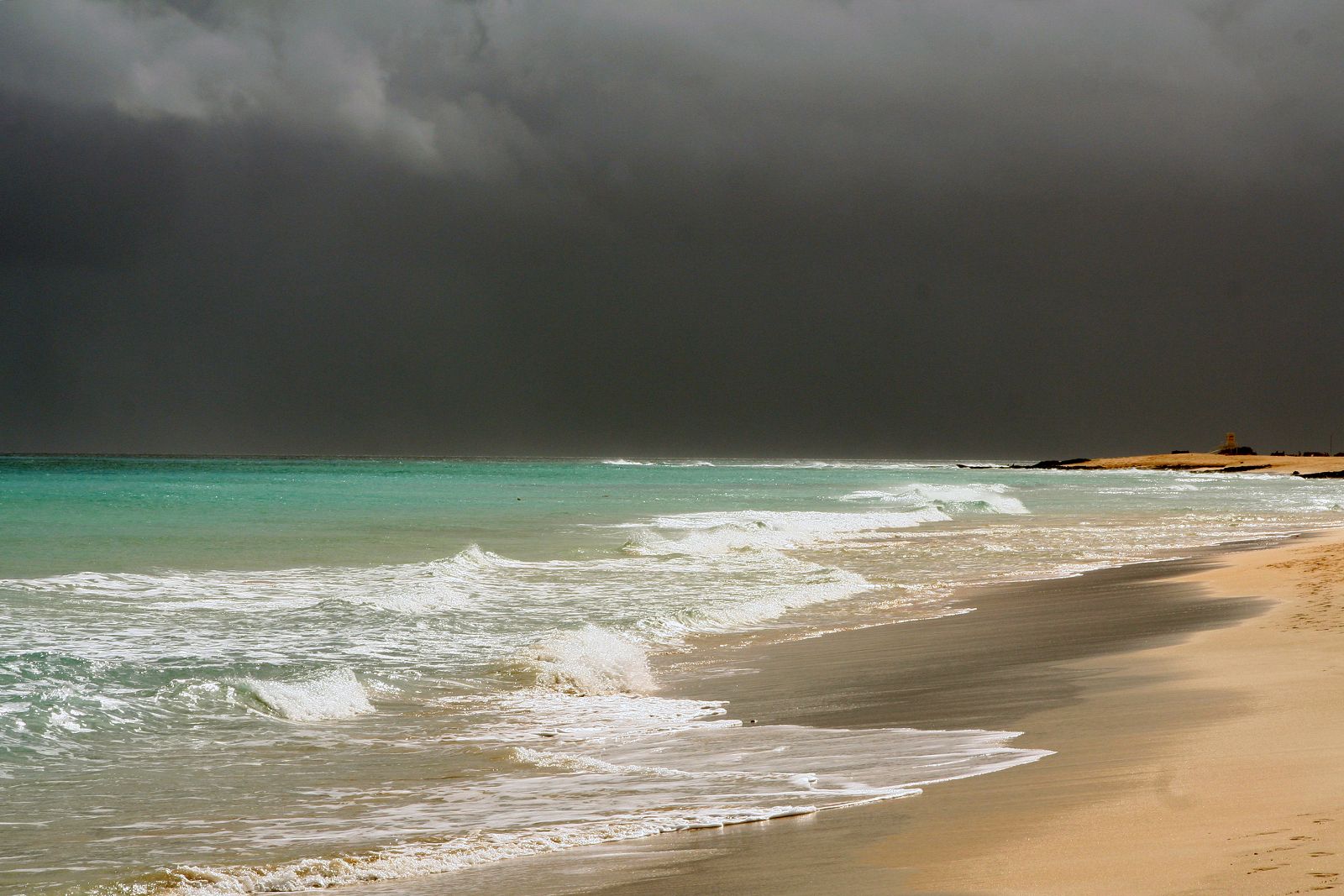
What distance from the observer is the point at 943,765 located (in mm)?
6117

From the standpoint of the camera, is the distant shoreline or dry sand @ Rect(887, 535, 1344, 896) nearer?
dry sand @ Rect(887, 535, 1344, 896)

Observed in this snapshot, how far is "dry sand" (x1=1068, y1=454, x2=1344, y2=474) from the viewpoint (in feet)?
402

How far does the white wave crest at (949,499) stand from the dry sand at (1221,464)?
72.1 meters

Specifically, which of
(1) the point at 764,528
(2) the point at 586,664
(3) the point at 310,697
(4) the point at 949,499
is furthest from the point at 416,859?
(4) the point at 949,499

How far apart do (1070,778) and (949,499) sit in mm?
45732

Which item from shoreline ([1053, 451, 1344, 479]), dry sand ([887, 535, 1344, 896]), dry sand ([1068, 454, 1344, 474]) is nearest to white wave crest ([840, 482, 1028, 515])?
dry sand ([887, 535, 1344, 896])

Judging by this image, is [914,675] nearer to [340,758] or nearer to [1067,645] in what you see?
[1067,645]

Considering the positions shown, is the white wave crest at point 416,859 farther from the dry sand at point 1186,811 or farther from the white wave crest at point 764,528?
the white wave crest at point 764,528

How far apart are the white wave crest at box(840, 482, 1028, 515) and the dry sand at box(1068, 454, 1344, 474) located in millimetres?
72136

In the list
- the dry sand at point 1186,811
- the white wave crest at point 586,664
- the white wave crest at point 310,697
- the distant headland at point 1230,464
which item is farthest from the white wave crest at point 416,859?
the distant headland at point 1230,464

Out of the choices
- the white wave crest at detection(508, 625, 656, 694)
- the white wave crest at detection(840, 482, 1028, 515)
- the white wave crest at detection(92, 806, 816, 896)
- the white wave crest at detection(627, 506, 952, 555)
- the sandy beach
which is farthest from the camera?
the white wave crest at detection(840, 482, 1028, 515)

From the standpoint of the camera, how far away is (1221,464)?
132625 mm

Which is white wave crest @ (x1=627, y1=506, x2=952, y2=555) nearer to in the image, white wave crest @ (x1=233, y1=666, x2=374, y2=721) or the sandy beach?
the sandy beach

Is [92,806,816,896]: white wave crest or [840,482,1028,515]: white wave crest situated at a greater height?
[92,806,816,896]: white wave crest
